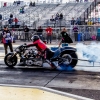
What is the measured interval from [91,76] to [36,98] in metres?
3.51

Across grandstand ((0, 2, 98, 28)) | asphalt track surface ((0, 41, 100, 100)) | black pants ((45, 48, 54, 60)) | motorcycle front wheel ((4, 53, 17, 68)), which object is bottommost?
asphalt track surface ((0, 41, 100, 100))

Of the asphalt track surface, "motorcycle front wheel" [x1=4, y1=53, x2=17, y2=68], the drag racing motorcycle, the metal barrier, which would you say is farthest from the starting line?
the metal barrier

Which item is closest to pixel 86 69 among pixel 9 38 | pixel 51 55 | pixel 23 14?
pixel 51 55

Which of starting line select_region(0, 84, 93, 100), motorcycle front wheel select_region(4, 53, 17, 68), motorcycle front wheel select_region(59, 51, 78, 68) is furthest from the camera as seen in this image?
motorcycle front wheel select_region(4, 53, 17, 68)

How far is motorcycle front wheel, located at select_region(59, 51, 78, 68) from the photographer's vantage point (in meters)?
12.2

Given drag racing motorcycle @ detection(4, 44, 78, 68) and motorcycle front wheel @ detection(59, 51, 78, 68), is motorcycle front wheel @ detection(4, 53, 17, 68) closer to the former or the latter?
drag racing motorcycle @ detection(4, 44, 78, 68)

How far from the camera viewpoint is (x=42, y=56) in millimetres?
12391

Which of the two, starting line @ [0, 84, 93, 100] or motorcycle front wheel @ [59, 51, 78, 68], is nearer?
starting line @ [0, 84, 93, 100]

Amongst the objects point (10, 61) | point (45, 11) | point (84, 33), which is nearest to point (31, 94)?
point (10, 61)

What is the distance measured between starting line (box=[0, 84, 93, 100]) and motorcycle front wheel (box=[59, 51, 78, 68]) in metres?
3.44

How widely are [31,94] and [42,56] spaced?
14.1 ft

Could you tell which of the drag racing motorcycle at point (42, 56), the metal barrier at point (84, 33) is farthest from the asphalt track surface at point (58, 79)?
the metal barrier at point (84, 33)

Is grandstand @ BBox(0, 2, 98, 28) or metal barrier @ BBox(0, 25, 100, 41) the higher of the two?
grandstand @ BBox(0, 2, 98, 28)

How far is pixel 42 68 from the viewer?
1266 centimetres
